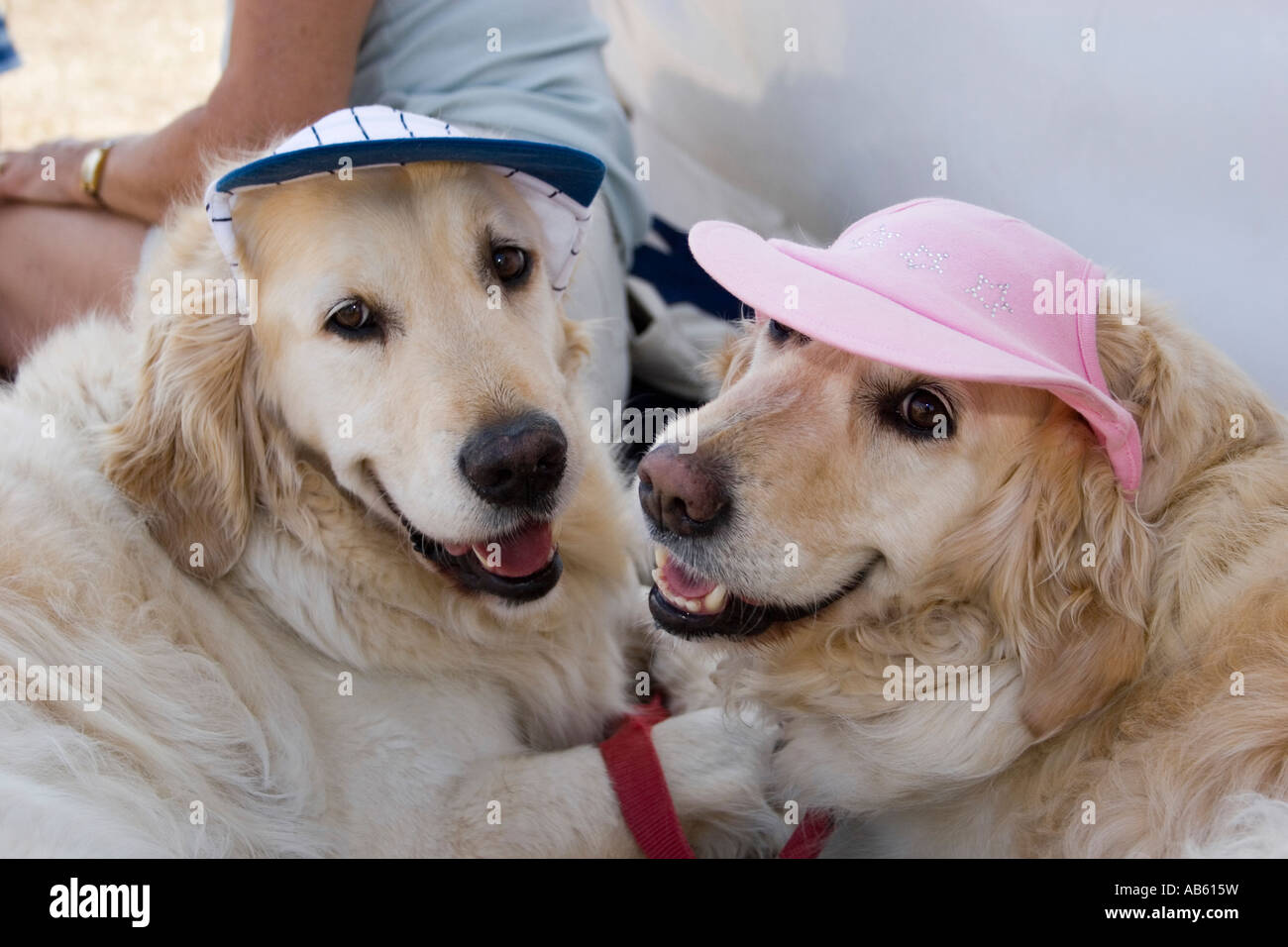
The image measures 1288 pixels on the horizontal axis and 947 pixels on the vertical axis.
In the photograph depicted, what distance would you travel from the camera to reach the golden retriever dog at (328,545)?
230cm

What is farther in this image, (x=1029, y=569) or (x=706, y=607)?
(x=706, y=607)

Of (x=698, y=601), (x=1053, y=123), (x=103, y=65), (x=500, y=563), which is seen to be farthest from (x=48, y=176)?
(x=103, y=65)

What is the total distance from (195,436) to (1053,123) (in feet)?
9.29

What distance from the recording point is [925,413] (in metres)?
2.04

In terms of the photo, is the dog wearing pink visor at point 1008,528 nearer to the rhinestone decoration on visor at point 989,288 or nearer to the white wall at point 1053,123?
the rhinestone decoration on visor at point 989,288

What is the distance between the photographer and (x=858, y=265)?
203 centimetres

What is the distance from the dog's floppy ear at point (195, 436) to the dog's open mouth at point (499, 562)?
0.38 m

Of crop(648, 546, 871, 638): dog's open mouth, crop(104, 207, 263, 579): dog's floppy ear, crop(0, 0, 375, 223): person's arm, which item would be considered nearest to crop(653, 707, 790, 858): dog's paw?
crop(648, 546, 871, 638): dog's open mouth

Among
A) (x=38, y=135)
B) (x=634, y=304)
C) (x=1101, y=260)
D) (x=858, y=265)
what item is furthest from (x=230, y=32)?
(x=38, y=135)

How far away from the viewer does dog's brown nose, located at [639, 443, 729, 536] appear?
6.63 ft

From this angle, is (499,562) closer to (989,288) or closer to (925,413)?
(925,413)

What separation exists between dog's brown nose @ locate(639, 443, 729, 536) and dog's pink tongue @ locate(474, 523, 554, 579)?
0.49 m

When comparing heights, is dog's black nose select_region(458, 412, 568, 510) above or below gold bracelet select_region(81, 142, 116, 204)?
below

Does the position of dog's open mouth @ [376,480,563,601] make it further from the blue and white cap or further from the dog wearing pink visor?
the blue and white cap
